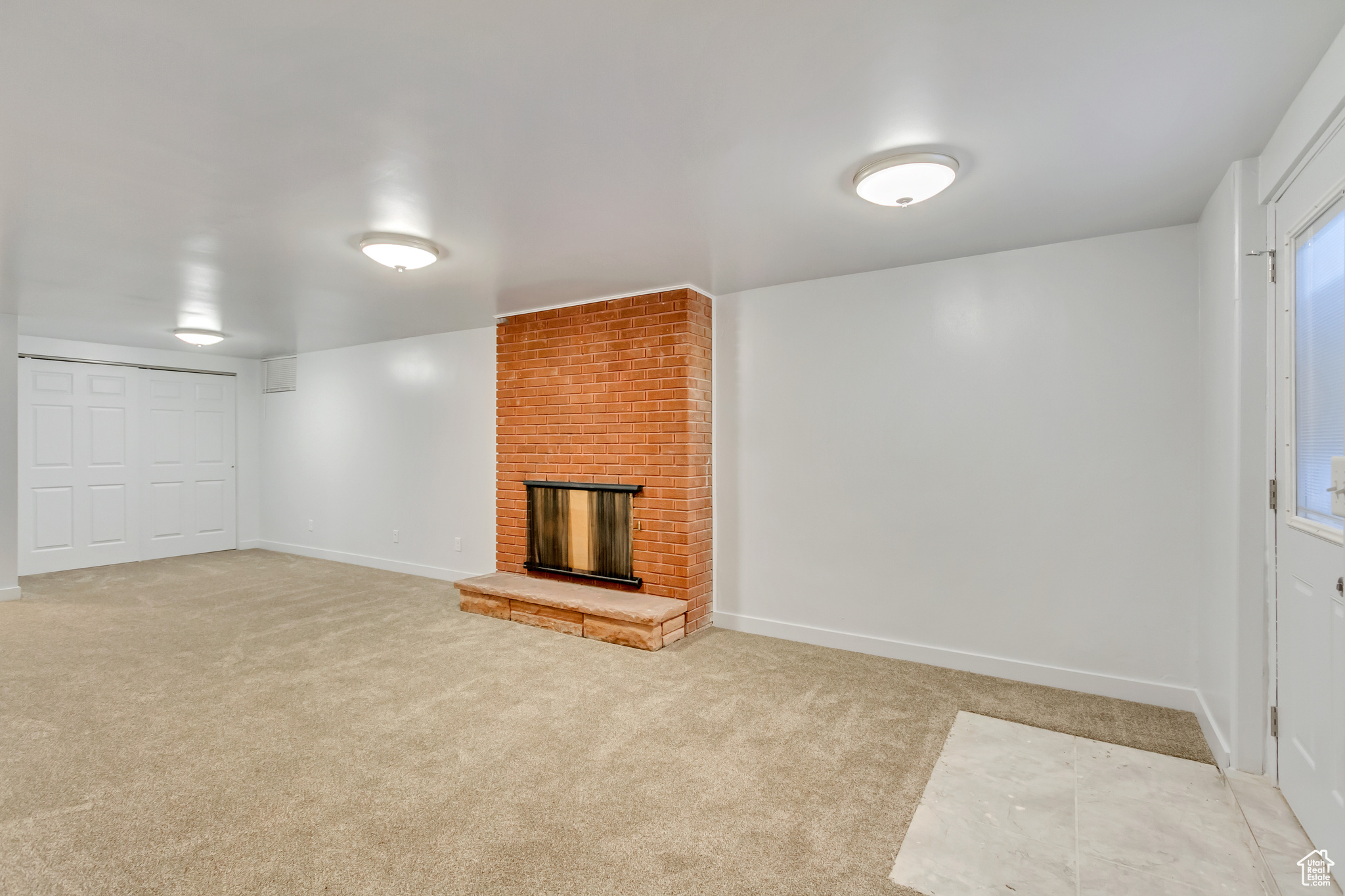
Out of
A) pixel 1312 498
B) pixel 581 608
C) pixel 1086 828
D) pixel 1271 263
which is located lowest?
pixel 1086 828

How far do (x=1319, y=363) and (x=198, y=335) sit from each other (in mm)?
7321

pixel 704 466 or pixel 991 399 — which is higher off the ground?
pixel 991 399

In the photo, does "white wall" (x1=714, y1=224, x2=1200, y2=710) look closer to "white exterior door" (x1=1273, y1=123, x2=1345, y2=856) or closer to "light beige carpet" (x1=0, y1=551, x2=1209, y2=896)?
"light beige carpet" (x1=0, y1=551, x2=1209, y2=896)

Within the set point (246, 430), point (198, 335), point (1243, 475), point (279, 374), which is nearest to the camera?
point (1243, 475)

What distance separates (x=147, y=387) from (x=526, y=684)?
6258 millimetres

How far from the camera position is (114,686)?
3.23 metres

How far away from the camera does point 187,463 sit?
23.1 ft

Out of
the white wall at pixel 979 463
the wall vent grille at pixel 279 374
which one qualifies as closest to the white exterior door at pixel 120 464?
the wall vent grille at pixel 279 374

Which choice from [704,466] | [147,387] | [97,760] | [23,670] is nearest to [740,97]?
[704,466]

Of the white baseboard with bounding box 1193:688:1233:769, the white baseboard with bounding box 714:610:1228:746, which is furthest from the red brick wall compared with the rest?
the white baseboard with bounding box 1193:688:1233:769

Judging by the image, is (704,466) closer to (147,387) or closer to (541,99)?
(541,99)

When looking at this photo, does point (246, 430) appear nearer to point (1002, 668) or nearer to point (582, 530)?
point (582, 530)

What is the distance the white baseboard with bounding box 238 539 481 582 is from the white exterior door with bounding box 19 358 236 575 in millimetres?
369

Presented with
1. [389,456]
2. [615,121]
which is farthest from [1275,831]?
[389,456]
